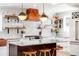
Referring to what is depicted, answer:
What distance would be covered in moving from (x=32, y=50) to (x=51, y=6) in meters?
0.75

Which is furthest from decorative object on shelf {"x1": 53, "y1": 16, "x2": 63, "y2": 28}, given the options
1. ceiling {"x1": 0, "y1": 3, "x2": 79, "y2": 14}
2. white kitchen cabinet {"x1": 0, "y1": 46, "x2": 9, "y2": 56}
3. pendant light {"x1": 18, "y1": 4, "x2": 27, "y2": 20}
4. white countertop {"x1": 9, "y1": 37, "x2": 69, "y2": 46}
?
white kitchen cabinet {"x1": 0, "y1": 46, "x2": 9, "y2": 56}

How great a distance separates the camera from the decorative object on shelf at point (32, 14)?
195 cm

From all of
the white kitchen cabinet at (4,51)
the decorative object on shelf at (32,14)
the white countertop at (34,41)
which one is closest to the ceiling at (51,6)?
the decorative object on shelf at (32,14)

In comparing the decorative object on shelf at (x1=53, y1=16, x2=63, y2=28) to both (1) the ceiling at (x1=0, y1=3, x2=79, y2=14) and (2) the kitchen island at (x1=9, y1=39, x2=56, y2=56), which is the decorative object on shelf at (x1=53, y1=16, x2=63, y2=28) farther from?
(2) the kitchen island at (x1=9, y1=39, x2=56, y2=56)

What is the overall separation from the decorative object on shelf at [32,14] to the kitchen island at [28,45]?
1.13ft

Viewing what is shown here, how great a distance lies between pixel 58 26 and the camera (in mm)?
1982

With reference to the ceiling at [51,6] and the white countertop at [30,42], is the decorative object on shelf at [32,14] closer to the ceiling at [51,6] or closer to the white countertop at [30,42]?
the ceiling at [51,6]

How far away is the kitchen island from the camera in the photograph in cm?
195

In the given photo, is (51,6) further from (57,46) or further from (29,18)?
(57,46)

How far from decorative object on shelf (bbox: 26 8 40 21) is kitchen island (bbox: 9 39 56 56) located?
346mm

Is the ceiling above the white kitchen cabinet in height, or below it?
above

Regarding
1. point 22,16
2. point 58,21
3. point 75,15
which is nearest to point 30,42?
point 22,16

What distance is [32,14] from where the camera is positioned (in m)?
1.96

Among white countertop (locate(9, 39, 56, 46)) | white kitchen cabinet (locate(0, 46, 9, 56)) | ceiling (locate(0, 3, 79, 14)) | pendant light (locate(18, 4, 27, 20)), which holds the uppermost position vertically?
ceiling (locate(0, 3, 79, 14))
